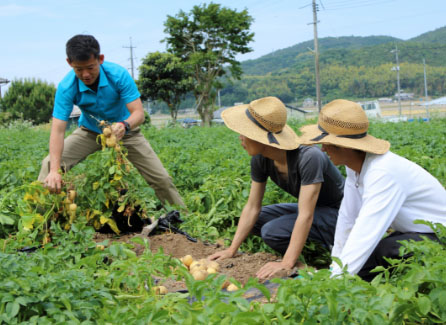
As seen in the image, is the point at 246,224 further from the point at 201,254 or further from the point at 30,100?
the point at 30,100

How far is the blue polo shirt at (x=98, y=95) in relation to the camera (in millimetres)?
3957

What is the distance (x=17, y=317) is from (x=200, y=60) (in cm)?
3192

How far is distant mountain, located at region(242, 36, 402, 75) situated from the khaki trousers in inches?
3158

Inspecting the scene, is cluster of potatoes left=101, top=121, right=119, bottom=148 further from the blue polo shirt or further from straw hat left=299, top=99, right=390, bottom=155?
straw hat left=299, top=99, right=390, bottom=155

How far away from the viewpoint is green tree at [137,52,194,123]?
32.7 meters

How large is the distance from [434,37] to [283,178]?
9791cm

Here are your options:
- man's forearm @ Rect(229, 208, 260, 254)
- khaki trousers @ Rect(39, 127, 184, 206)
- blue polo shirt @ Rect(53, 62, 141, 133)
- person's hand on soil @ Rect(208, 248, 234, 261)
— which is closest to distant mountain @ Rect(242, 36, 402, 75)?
khaki trousers @ Rect(39, 127, 184, 206)

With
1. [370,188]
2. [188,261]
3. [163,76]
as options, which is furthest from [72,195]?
[163,76]

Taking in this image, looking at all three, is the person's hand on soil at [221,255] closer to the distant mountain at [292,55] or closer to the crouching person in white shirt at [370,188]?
the crouching person in white shirt at [370,188]

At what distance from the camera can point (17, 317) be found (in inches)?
71.2

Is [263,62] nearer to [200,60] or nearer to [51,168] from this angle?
[200,60]

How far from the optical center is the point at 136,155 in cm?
434

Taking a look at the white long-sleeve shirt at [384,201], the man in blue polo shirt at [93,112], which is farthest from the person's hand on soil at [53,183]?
the white long-sleeve shirt at [384,201]

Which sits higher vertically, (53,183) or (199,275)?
(53,183)
